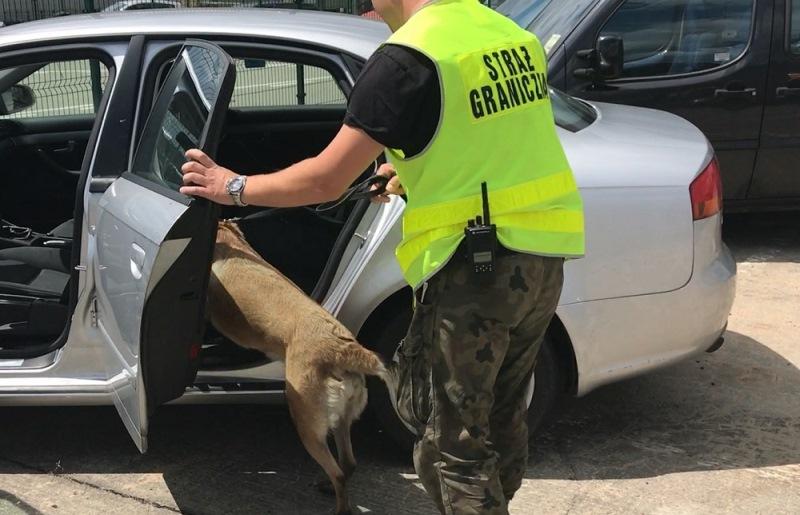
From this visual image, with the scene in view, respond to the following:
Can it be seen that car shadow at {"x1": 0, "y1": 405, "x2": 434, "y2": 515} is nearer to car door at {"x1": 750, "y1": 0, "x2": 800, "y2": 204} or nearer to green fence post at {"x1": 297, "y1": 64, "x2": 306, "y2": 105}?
green fence post at {"x1": 297, "y1": 64, "x2": 306, "y2": 105}

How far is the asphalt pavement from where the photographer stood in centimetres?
323

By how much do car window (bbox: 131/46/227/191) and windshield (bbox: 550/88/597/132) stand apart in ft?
4.24

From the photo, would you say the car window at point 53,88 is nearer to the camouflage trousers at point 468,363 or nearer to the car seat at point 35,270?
the car seat at point 35,270

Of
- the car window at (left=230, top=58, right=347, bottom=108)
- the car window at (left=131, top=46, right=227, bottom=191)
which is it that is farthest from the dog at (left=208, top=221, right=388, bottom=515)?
the car window at (left=230, top=58, right=347, bottom=108)

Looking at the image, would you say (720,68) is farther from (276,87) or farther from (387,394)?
(387,394)

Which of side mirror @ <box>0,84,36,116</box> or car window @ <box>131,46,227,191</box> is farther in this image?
side mirror @ <box>0,84,36,116</box>

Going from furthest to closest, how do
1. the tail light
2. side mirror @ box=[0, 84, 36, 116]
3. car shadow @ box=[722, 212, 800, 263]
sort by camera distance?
car shadow @ box=[722, 212, 800, 263] → side mirror @ box=[0, 84, 36, 116] → the tail light

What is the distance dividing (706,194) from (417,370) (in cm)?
147

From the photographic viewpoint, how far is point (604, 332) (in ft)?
10.5

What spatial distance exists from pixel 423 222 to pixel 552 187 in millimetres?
335

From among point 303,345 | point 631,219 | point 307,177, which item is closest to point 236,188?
point 307,177

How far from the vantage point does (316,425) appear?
2932 millimetres

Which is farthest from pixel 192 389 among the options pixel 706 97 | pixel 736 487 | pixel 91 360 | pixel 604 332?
pixel 706 97

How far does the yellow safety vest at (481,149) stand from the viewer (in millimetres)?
2078
